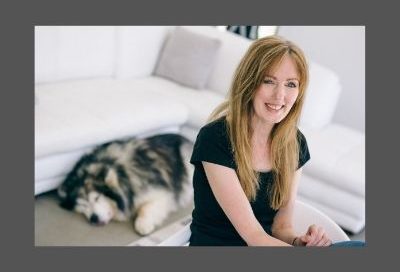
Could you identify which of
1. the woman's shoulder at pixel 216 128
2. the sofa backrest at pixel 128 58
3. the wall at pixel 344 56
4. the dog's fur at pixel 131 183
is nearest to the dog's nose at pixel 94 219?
the dog's fur at pixel 131 183

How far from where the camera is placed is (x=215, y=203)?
1.04 m

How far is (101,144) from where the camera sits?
6.73 ft

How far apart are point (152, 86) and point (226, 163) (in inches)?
61.4

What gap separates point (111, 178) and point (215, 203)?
40.3 inches

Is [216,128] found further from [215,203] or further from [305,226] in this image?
[305,226]

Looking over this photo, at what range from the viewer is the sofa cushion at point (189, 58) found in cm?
249

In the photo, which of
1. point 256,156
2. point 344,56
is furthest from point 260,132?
point 344,56

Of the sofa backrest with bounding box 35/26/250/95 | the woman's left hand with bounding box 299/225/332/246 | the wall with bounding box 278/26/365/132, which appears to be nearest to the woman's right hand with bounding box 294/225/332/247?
the woman's left hand with bounding box 299/225/332/246

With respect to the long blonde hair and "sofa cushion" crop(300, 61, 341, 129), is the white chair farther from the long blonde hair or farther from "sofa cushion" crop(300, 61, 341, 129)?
"sofa cushion" crop(300, 61, 341, 129)

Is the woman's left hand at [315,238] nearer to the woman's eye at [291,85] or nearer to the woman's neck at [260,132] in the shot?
the woman's neck at [260,132]

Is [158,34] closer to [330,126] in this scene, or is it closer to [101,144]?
[101,144]

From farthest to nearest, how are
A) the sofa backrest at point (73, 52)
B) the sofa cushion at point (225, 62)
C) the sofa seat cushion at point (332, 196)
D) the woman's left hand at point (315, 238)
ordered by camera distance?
the sofa cushion at point (225, 62) < the sofa backrest at point (73, 52) < the sofa seat cushion at point (332, 196) < the woman's left hand at point (315, 238)

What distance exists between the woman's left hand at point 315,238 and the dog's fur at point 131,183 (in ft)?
3.08

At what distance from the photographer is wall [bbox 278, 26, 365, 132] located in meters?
2.64
